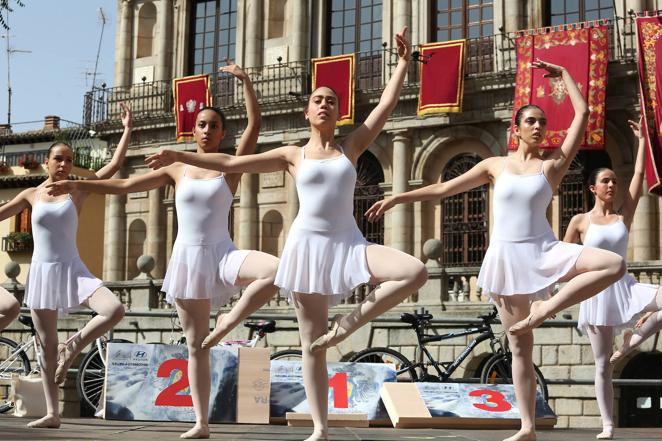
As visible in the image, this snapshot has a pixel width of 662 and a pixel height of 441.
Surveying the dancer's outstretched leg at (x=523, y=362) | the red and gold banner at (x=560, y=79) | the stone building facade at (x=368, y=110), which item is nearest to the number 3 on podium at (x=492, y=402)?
the dancer's outstretched leg at (x=523, y=362)

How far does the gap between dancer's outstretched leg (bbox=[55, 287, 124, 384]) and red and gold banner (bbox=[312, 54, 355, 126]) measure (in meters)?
19.6

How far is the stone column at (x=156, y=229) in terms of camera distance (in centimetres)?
3278

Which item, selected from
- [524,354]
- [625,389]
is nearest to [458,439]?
[524,354]

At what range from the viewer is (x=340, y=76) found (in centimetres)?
A: 2973

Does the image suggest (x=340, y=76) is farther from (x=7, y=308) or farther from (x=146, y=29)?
(x=7, y=308)

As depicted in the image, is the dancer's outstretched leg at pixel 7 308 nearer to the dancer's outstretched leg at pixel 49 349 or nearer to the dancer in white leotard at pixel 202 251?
the dancer's outstretched leg at pixel 49 349

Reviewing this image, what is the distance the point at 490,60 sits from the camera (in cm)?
2838

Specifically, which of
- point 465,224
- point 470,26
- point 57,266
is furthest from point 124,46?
point 57,266

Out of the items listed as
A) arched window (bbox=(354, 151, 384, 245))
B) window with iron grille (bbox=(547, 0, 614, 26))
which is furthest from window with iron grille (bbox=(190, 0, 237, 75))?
window with iron grille (bbox=(547, 0, 614, 26))

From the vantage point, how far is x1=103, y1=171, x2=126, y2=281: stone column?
33.3 metres

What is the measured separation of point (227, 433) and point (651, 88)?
17.8 meters

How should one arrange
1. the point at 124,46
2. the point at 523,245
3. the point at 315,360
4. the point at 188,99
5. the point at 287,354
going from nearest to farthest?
the point at 315,360 → the point at 523,245 → the point at 287,354 → the point at 188,99 → the point at 124,46

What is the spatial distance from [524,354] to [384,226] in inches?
845

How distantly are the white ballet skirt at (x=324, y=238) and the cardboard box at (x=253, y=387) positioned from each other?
3807 mm
